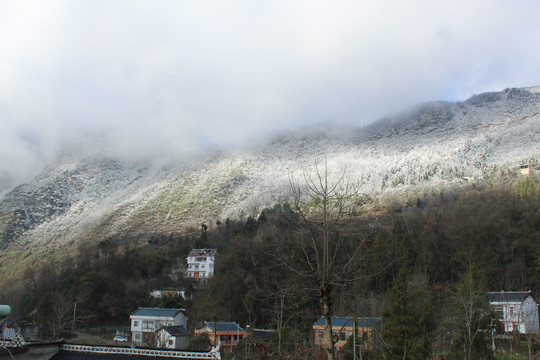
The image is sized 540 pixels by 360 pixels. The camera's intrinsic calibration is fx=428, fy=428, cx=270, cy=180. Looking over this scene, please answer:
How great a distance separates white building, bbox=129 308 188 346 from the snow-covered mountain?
33.1 m

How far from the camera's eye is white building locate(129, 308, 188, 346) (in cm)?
3516

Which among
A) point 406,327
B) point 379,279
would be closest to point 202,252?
point 379,279

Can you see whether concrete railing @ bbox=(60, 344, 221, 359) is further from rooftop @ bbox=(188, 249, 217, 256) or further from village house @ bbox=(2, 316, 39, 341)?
rooftop @ bbox=(188, 249, 217, 256)

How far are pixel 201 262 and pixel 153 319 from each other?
1597cm

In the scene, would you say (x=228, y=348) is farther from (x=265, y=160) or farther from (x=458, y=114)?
(x=458, y=114)

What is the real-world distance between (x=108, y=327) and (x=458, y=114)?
9349 cm

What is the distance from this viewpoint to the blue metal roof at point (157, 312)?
35844 millimetres

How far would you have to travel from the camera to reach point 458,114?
341 feet

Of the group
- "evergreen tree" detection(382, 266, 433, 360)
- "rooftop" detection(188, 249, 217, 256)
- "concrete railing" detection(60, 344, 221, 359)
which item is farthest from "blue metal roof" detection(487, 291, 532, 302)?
"rooftop" detection(188, 249, 217, 256)

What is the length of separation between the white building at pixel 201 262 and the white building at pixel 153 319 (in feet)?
46.3

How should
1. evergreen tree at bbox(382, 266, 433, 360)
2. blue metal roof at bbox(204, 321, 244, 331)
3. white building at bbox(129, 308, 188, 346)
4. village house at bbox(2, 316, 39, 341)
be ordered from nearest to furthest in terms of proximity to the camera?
1. evergreen tree at bbox(382, 266, 433, 360)
2. blue metal roof at bbox(204, 321, 244, 331)
3. white building at bbox(129, 308, 188, 346)
4. village house at bbox(2, 316, 39, 341)

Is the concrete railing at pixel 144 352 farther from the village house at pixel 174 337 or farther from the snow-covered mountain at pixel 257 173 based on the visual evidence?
the snow-covered mountain at pixel 257 173

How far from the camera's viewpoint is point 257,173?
307 ft

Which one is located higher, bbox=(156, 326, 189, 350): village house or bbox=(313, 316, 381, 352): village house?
bbox=(313, 316, 381, 352): village house
